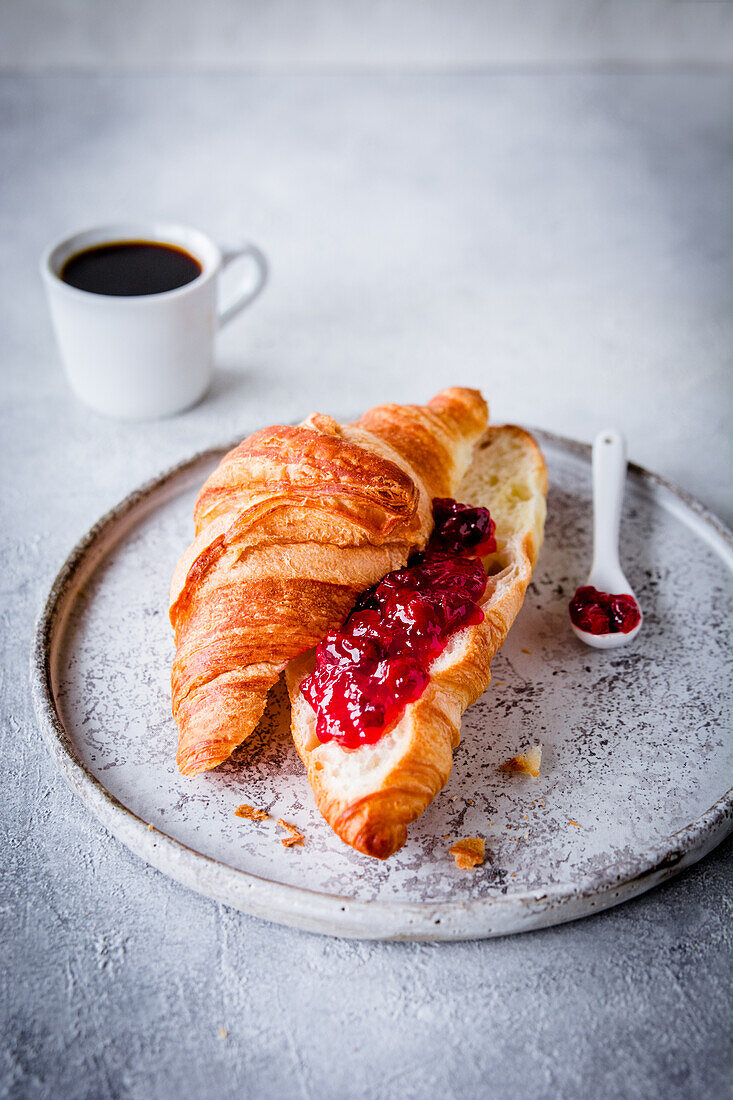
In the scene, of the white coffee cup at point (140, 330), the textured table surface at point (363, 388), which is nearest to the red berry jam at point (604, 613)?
the textured table surface at point (363, 388)

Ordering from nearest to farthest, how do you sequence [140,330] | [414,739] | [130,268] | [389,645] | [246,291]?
[414,739] → [389,645] → [140,330] → [130,268] → [246,291]

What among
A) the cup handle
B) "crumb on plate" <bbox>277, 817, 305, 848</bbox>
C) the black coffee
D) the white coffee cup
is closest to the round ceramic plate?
"crumb on plate" <bbox>277, 817, 305, 848</bbox>

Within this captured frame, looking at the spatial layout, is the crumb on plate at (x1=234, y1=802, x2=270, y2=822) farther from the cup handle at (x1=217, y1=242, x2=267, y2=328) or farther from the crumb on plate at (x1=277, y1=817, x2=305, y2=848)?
the cup handle at (x1=217, y1=242, x2=267, y2=328)

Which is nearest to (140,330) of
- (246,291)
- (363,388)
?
(246,291)

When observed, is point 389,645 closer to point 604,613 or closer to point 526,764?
point 526,764

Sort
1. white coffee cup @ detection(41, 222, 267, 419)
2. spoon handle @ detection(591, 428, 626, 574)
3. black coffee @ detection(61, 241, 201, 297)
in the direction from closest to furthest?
spoon handle @ detection(591, 428, 626, 574) → white coffee cup @ detection(41, 222, 267, 419) → black coffee @ detection(61, 241, 201, 297)

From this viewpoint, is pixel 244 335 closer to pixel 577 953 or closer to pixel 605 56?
pixel 577 953
